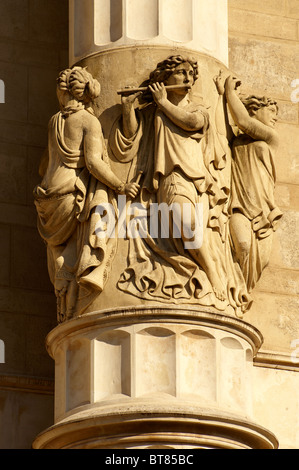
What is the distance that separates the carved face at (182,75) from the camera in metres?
13.1

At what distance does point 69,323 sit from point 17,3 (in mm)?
3047

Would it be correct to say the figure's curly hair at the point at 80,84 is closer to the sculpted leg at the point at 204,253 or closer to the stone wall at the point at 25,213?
the sculpted leg at the point at 204,253

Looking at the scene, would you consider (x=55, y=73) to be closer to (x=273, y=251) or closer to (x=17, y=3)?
(x=17, y=3)

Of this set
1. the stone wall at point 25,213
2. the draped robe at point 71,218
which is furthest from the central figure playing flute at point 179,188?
the stone wall at point 25,213

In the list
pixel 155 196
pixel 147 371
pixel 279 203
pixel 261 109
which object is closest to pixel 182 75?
pixel 155 196

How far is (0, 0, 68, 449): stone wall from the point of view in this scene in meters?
13.7

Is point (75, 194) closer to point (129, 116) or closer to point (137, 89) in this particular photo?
point (129, 116)

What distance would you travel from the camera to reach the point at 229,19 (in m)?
14.8

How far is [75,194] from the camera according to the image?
43.0 feet

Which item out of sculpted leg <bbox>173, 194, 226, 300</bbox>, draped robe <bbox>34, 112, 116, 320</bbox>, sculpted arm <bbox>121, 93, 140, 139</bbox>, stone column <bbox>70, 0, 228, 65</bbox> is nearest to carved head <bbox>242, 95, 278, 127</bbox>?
stone column <bbox>70, 0, 228, 65</bbox>

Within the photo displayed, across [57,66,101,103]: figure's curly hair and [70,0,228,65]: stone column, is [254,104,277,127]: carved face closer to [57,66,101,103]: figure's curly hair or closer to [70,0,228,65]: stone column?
[70,0,228,65]: stone column

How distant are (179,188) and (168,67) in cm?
87

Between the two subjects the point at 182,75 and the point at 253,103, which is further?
the point at 253,103
